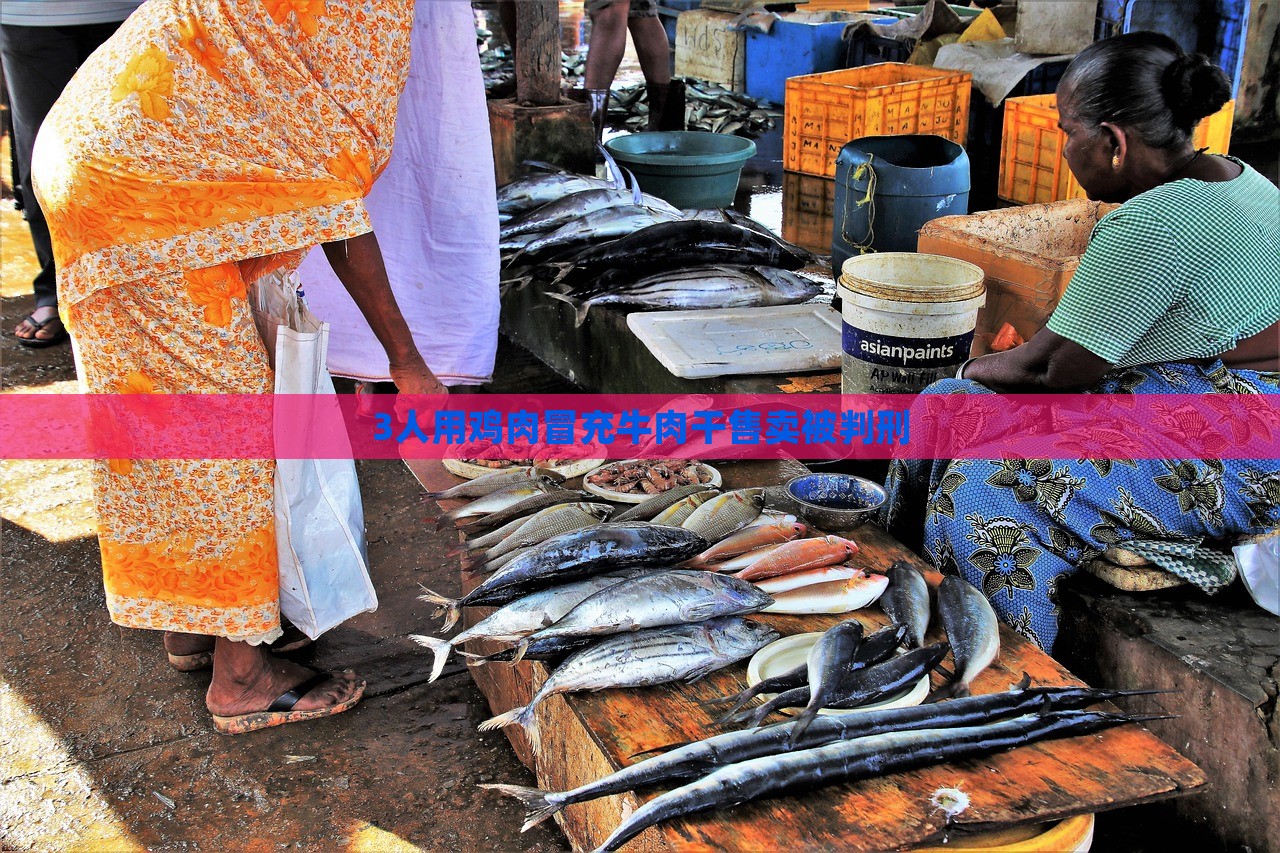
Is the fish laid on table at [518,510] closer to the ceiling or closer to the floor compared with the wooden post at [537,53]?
closer to the floor

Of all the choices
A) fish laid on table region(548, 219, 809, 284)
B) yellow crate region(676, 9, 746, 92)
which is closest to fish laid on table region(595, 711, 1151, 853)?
fish laid on table region(548, 219, 809, 284)

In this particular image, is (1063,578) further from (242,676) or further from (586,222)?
(586,222)

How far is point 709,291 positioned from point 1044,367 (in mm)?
2224

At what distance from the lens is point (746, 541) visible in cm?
272

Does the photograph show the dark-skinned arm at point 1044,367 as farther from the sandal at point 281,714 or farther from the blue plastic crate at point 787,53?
the blue plastic crate at point 787,53

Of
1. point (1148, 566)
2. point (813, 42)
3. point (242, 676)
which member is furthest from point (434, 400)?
point (813, 42)

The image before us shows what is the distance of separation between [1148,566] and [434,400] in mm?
2006

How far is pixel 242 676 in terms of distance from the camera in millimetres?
3086

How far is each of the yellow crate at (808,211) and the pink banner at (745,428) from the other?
264 centimetres

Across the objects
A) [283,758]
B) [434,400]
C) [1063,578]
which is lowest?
[283,758]

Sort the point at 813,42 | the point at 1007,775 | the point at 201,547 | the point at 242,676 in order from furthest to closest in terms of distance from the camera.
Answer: the point at 813,42, the point at 242,676, the point at 201,547, the point at 1007,775

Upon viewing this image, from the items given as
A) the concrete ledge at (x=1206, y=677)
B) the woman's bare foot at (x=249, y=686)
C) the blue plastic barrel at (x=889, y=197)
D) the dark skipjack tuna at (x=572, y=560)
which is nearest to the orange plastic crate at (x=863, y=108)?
the blue plastic barrel at (x=889, y=197)

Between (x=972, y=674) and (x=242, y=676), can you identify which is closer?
(x=972, y=674)

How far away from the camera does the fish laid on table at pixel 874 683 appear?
2.12 meters
